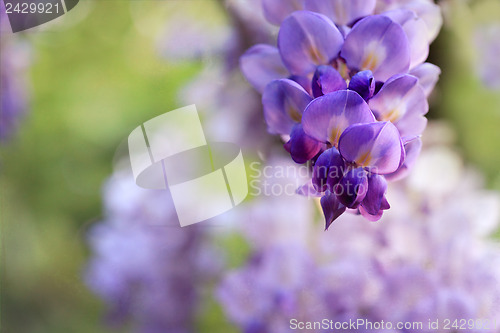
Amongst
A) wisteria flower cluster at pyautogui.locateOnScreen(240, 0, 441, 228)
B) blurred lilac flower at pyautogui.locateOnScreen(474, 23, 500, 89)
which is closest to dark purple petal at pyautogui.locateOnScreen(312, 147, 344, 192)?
wisteria flower cluster at pyautogui.locateOnScreen(240, 0, 441, 228)

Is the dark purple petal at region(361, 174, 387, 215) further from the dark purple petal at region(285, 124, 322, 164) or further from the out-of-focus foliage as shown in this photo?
the out-of-focus foliage

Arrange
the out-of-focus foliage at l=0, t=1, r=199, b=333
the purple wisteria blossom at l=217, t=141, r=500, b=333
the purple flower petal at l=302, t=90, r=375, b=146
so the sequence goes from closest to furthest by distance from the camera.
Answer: the purple flower petal at l=302, t=90, r=375, b=146 → the purple wisteria blossom at l=217, t=141, r=500, b=333 → the out-of-focus foliage at l=0, t=1, r=199, b=333

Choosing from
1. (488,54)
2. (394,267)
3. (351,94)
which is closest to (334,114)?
(351,94)

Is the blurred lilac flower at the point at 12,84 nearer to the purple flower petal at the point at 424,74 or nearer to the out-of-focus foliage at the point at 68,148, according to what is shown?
the out-of-focus foliage at the point at 68,148

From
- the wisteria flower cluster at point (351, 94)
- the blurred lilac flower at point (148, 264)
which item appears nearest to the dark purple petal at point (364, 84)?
the wisteria flower cluster at point (351, 94)

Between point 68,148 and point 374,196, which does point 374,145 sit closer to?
point 374,196

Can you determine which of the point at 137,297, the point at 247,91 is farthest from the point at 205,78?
the point at 137,297
